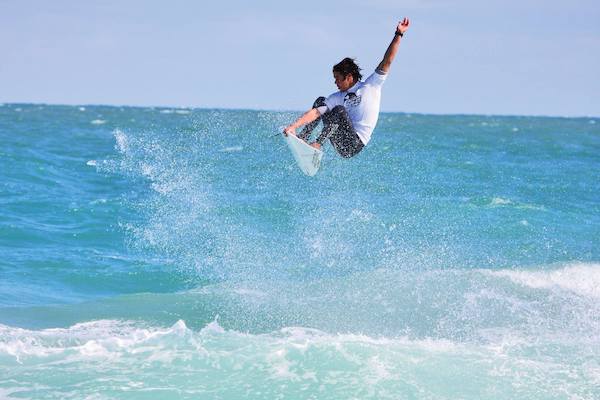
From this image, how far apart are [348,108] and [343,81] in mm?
323

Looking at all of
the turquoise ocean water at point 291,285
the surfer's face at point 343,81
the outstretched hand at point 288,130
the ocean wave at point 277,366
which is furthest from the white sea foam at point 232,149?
the outstretched hand at point 288,130

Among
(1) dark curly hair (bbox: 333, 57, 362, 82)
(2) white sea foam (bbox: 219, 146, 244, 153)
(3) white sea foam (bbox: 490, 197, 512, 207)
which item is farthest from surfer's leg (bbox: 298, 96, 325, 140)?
(2) white sea foam (bbox: 219, 146, 244, 153)

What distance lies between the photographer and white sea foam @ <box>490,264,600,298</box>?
14313 millimetres

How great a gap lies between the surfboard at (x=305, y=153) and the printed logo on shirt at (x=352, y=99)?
2.16 ft

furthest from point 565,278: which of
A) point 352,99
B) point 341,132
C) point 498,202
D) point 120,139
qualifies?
point 498,202

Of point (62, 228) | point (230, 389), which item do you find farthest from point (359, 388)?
point (62, 228)

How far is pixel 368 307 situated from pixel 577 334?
2.95m

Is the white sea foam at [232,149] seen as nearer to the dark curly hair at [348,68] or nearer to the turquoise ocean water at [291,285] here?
the turquoise ocean water at [291,285]

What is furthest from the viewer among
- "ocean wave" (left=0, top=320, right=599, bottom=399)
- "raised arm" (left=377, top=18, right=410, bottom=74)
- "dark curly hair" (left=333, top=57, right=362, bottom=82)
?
"dark curly hair" (left=333, top=57, right=362, bottom=82)

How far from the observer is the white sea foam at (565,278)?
1431cm

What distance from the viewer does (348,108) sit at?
10.7 meters

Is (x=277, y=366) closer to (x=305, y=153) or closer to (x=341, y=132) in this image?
(x=305, y=153)

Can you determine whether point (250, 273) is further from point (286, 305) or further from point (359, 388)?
point (359, 388)

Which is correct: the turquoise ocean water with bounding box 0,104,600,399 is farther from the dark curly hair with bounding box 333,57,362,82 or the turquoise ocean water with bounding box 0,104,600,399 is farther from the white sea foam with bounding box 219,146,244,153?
the white sea foam with bounding box 219,146,244,153
